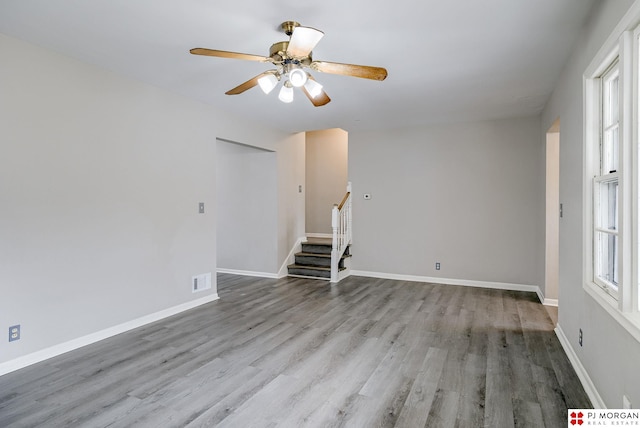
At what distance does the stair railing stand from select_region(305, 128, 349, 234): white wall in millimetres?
1384

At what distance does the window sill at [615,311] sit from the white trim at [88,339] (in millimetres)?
4078

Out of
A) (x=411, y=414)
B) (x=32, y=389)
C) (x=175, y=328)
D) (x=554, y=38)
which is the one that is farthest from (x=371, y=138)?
(x=32, y=389)

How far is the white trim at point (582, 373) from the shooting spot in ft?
7.31

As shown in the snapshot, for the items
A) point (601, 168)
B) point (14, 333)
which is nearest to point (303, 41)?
point (601, 168)

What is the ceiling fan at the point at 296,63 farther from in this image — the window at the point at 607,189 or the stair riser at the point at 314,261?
the stair riser at the point at 314,261

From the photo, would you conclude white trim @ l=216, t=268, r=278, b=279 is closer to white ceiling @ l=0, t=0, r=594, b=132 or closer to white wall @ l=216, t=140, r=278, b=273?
white wall @ l=216, t=140, r=278, b=273

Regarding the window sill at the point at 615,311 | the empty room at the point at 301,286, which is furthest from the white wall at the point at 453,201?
the window sill at the point at 615,311

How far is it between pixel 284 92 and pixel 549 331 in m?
3.56

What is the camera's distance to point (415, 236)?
20.1 feet

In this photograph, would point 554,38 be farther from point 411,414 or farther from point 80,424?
point 80,424

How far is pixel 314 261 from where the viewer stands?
6.50 metres

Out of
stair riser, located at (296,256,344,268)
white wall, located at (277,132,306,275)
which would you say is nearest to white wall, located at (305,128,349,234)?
white wall, located at (277,132,306,275)

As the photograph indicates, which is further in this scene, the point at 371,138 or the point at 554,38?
the point at 371,138
